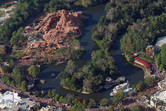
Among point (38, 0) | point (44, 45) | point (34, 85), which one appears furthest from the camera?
point (38, 0)

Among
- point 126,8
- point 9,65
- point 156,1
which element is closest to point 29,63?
point 9,65

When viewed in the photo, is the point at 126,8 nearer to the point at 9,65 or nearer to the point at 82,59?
the point at 82,59

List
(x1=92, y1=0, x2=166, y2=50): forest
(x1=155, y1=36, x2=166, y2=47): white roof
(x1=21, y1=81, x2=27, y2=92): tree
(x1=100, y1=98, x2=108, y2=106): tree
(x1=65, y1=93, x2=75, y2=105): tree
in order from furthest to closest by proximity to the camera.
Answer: (x1=92, y1=0, x2=166, y2=50): forest, (x1=155, y1=36, x2=166, y2=47): white roof, (x1=21, y1=81, x2=27, y2=92): tree, (x1=65, y1=93, x2=75, y2=105): tree, (x1=100, y1=98, x2=108, y2=106): tree

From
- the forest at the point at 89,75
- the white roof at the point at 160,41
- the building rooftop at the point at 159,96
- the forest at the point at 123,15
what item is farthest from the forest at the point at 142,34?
the building rooftop at the point at 159,96

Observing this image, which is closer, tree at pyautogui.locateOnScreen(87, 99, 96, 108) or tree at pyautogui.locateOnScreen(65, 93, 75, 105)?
tree at pyautogui.locateOnScreen(87, 99, 96, 108)

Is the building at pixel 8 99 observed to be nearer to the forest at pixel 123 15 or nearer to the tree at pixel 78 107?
the tree at pixel 78 107

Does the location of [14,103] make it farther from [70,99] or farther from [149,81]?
[149,81]

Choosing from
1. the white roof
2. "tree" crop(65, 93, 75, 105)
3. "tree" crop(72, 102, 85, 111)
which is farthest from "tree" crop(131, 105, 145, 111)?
the white roof

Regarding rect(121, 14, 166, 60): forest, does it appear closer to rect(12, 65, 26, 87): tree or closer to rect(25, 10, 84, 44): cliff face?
rect(25, 10, 84, 44): cliff face

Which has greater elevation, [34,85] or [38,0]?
[38,0]

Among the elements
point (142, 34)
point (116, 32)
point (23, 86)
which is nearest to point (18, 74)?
point (23, 86)

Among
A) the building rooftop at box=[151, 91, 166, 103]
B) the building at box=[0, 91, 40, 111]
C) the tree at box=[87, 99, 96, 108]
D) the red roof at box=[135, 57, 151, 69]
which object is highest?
the red roof at box=[135, 57, 151, 69]
